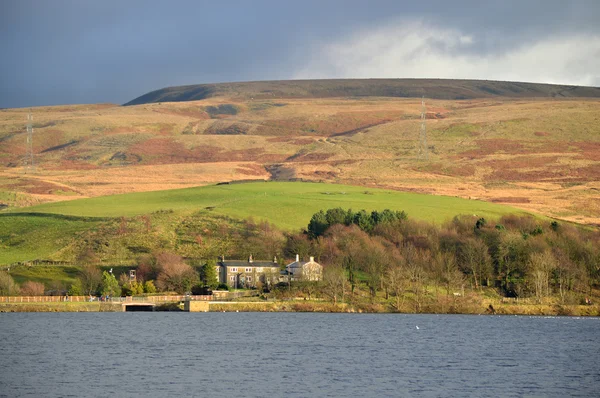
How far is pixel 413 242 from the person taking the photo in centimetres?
13938

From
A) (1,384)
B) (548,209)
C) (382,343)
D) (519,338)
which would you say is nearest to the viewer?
(1,384)

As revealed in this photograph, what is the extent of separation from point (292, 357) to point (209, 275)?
5998cm

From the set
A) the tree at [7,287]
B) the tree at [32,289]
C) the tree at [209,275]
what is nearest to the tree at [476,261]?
the tree at [209,275]

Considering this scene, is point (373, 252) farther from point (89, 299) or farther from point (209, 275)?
point (89, 299)

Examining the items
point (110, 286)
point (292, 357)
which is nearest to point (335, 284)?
point (110, 286)

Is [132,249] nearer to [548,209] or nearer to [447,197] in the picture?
[447,197]

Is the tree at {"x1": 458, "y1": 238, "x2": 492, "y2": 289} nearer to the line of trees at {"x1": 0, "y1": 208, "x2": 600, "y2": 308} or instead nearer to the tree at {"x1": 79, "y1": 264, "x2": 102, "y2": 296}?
the line of trees at {"x1": 0, "y1": 208, "x2": 600, "y2": 308}

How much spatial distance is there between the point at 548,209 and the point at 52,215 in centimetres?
9560

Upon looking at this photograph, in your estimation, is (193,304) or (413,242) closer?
(193,304)

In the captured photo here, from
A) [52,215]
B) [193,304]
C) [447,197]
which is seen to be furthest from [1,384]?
[447,197]

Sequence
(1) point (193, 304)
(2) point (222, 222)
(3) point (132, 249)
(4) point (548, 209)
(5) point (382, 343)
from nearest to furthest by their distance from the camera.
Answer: (5) point (382, 343) < (1) point (193, 304) < (3) point (132, 249) < (2) point (222, 222) < (4) point (548, 209)

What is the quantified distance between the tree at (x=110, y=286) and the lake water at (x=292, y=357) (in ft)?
53.8

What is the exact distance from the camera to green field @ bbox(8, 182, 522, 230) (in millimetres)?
160750

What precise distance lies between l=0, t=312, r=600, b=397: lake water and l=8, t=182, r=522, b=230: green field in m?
60.2
